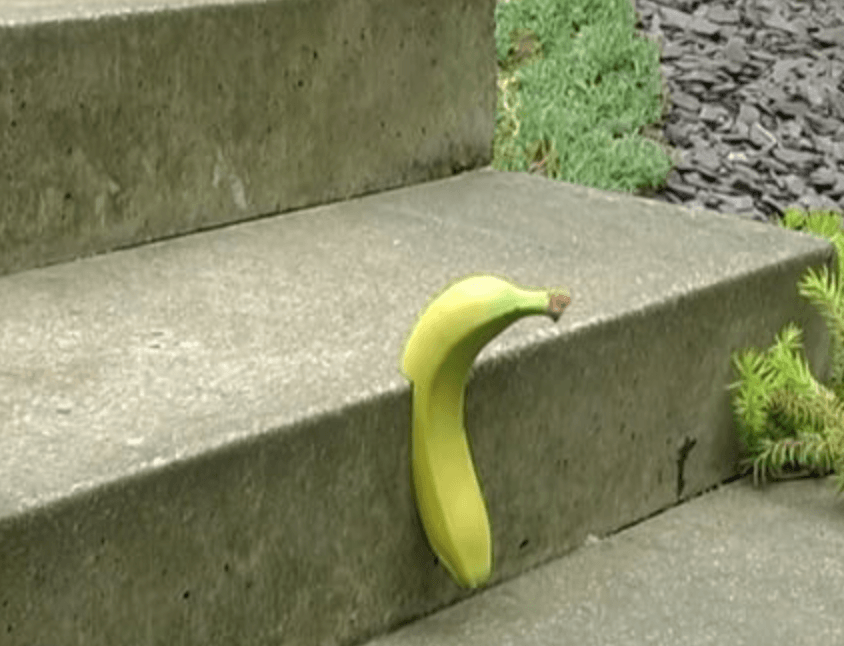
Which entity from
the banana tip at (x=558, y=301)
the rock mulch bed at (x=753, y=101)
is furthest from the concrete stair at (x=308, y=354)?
the rock mulch bed at (x=753, y=101)

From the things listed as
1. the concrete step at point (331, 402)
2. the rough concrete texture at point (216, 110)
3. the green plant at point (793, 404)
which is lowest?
the green plant at point (793, 404)

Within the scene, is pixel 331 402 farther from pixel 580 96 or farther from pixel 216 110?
pixel 580 96

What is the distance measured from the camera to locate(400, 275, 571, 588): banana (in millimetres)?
1703

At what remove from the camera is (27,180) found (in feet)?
6.51

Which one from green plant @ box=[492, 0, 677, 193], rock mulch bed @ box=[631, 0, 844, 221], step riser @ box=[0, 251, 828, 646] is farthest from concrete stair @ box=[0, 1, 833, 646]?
rock mulch bed @ box=[631, 0, 844, 221]

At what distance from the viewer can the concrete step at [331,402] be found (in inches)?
60.5

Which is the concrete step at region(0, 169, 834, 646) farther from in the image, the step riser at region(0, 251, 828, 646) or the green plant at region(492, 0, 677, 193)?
the green plant at region(492, 0, 677, 193)

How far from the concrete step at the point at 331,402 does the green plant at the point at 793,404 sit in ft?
0.09

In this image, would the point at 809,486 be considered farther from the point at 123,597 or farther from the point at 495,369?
the point at 123,597

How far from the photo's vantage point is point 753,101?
11.5 feet

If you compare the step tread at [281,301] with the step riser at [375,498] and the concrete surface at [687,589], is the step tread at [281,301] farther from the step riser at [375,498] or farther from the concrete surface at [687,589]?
the concrete surface at [687,589]

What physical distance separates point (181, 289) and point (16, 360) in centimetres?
27

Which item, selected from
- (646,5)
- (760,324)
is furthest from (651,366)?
(646,5)

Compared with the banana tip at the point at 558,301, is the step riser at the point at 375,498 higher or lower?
lower
